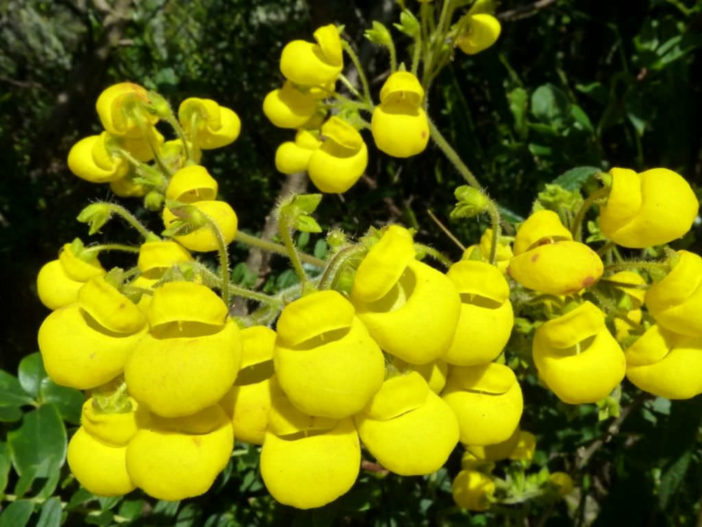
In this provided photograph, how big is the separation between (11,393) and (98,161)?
485 mm

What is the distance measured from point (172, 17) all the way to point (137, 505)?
1.87 meters

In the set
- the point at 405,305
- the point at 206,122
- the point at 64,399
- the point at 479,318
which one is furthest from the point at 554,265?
the point at 64,399

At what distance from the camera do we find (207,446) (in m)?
0.93

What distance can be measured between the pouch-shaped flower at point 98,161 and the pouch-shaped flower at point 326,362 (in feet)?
2.32

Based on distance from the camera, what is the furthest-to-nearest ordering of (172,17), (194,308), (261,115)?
1. (172,17)
2. (261,115)
3. (194,308)

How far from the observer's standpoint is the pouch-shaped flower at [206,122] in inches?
55.9

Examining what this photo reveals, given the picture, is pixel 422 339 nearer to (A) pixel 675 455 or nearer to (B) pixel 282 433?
(B) pixel 282 433

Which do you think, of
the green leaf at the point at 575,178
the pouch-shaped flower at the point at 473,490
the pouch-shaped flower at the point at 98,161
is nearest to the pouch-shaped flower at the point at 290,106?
the pouch-shaped flower at the point at 98,161

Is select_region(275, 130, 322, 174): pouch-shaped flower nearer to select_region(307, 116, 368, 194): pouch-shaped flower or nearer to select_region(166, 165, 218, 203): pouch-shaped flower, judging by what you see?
select_region(307, 116, 368, 194): pouch-shaped flower

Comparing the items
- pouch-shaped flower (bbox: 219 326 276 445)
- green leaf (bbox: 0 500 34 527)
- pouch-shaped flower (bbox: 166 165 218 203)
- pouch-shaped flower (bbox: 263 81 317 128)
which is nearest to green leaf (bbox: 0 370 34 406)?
green leaf (bbox: 0 500 34 527)

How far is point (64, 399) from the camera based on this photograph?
1.44 meters

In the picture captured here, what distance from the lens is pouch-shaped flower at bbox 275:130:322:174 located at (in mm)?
1541

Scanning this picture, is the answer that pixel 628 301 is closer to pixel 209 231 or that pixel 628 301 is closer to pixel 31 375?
pixel 209 231

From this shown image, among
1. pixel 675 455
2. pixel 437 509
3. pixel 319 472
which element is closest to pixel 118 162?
pixel 319 472
